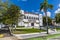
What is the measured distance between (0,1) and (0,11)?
207 centimetres

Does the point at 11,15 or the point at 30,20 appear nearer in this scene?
the point at 11,15

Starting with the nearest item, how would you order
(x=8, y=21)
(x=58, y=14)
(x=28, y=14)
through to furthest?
(x=8, y=21)
(x=28, y=14)
(x=58, y=14)

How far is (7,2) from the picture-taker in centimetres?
3984

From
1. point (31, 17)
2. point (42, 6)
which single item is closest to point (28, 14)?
point (31, 17)

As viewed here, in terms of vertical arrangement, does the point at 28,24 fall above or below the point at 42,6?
below

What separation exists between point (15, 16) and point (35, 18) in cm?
4778

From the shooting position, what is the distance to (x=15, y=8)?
47875mm

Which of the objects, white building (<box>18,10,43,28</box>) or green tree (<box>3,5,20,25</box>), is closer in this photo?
green tree (<box>3,5,20,25</box>)

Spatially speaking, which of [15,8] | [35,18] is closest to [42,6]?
[15,8]

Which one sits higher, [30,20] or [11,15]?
[11,15]

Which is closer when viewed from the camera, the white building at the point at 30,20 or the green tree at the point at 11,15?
the green tree at the point at 11,15

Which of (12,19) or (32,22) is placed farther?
(32,22)

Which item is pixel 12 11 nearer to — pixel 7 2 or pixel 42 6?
pixel 7 2

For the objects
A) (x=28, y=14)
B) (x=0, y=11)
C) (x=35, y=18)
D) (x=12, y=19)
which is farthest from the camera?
(x=35, y=18)
